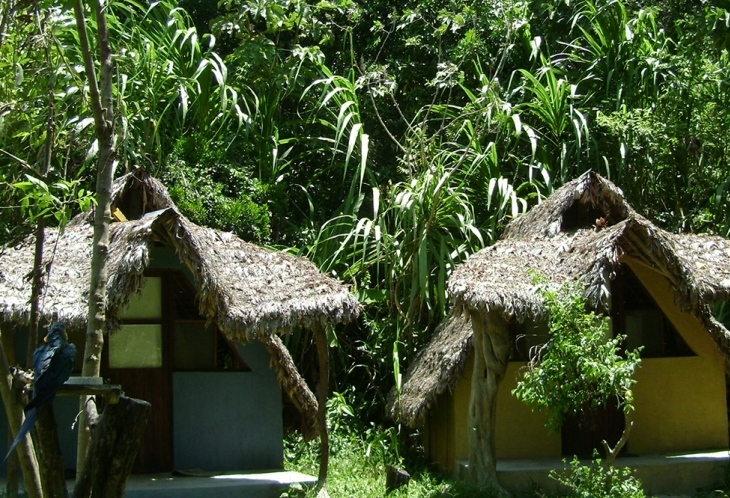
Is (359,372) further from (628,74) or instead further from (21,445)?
(21,445)

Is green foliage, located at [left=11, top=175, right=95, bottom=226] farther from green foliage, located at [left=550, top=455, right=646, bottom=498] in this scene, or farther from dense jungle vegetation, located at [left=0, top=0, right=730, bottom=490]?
green foliage, located at [left=550, top=455, right=646, bottom=498]

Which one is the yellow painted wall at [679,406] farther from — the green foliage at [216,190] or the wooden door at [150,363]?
the wooden door at [150,363]

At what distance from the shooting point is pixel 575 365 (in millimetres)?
7031

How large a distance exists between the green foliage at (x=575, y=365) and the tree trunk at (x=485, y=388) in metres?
0.64

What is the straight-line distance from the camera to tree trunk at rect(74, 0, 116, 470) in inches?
193

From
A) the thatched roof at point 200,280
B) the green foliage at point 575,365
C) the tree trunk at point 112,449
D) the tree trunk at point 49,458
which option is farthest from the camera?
the thatched roof at point 200,280

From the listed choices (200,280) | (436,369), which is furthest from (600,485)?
(200,280)

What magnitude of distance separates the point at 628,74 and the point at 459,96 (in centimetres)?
216

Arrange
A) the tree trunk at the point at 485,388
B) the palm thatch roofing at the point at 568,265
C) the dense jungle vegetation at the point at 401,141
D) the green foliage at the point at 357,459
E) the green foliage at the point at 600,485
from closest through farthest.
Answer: the green foliage at the point at 600,485 → the palm thatch roofing at the point at 568,265 → the tree trunk at the point at 485,388 → the green foliage at the point at 357,459 → the dense jungle vegetation at the point at 401,141

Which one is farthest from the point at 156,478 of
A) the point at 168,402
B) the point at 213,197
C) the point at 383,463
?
the point at 213,197

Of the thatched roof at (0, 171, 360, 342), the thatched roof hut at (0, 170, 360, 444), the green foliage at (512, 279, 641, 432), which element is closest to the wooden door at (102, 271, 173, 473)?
the thatched roof hut at (0, 170, 360, 444)

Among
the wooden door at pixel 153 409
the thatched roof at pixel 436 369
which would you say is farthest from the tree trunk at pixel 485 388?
the wooden door at pixel 153 409

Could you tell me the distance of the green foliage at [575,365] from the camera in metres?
6.96

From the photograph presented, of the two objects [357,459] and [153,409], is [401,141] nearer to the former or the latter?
[357,459]
